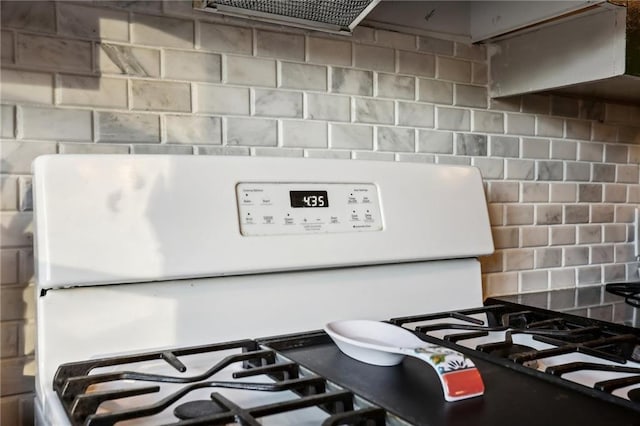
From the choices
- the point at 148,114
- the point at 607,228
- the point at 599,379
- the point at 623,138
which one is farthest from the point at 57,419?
the point at 623,138

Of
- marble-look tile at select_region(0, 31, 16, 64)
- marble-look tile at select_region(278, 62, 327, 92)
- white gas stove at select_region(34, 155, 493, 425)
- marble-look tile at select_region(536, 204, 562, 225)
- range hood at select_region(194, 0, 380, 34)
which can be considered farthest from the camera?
marble-look tile at select_region(536, 204, 562, 225)

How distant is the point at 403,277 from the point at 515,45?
24.5 inches

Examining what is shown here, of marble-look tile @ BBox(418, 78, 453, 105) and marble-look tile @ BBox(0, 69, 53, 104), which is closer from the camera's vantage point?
marble-look tile @ BBox(0, 69, 53, 104)

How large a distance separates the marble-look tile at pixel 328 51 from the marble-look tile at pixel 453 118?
256 millimetres

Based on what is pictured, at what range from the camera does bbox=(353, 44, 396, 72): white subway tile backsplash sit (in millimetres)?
1189

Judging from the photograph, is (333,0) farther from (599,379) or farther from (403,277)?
(599,379)

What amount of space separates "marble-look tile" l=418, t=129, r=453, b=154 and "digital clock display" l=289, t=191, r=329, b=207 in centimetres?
39

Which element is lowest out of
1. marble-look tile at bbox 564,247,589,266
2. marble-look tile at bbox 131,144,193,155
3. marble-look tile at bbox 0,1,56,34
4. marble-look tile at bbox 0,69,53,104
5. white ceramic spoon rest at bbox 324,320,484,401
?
white ceramic spoon rest at bbox 324,320,484,401

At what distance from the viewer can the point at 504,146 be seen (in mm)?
1394

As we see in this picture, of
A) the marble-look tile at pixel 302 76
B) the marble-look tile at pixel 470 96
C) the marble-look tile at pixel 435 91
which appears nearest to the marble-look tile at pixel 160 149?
the marble-look tile at pixel 302 76

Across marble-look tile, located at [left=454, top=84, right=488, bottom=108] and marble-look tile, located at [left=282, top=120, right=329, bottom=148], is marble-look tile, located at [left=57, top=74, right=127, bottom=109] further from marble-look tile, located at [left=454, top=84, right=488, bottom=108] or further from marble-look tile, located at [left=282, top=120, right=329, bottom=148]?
marble-look tile, located at [left=454, top=84, right=488, bottom=108]

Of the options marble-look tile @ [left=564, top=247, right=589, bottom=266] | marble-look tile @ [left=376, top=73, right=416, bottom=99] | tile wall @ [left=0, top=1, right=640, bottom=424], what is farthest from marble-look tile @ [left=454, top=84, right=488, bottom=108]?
marble-look tile @ [left=564, top=247, right=589, bottom=266]

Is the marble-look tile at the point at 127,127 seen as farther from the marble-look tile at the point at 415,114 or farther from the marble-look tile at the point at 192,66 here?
the marble-look tile at the point at 415,114

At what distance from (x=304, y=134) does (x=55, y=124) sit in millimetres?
441
